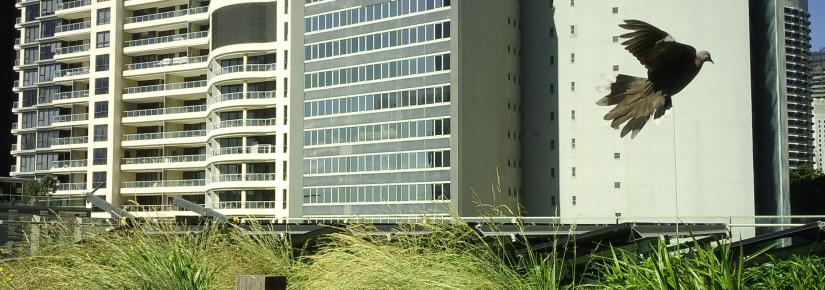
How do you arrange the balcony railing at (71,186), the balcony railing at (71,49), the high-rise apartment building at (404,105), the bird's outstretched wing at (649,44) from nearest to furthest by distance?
1. the bird's outstretched wing at (649,44)
2. the high-rise apartment building at (404,105)
3. the balcony railing at (71,186)
4. the balcony railing at (71,49)

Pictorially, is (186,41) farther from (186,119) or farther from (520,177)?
(520,177)

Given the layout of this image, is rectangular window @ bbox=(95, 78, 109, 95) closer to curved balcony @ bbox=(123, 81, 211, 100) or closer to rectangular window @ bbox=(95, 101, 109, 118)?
rectangular window @ bbox=(95, 101, 109, 118)

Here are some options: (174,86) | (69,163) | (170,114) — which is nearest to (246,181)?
(170,114)

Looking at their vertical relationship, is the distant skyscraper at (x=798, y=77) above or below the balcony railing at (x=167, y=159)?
above

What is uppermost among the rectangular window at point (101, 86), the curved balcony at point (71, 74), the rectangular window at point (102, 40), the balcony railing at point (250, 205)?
the rectangular window at point (102, 40)

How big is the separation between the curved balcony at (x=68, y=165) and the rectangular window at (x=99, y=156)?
179cm

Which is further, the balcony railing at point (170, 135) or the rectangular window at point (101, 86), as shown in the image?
the rectangular window at point (101, 86)

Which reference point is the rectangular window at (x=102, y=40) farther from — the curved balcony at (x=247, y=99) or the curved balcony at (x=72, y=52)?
the curved balcony at (x=247, y=99)

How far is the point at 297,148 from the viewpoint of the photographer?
8612 centimetres

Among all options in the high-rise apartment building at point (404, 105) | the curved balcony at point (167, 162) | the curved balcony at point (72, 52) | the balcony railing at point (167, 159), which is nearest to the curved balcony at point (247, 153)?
the high-rise apartment building at point (404, 105)

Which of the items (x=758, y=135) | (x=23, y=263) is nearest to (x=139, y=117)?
(x=758, y=135)

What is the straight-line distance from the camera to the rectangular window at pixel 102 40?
334ft

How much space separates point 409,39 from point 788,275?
69.7 m

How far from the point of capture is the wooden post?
30.8 feet
